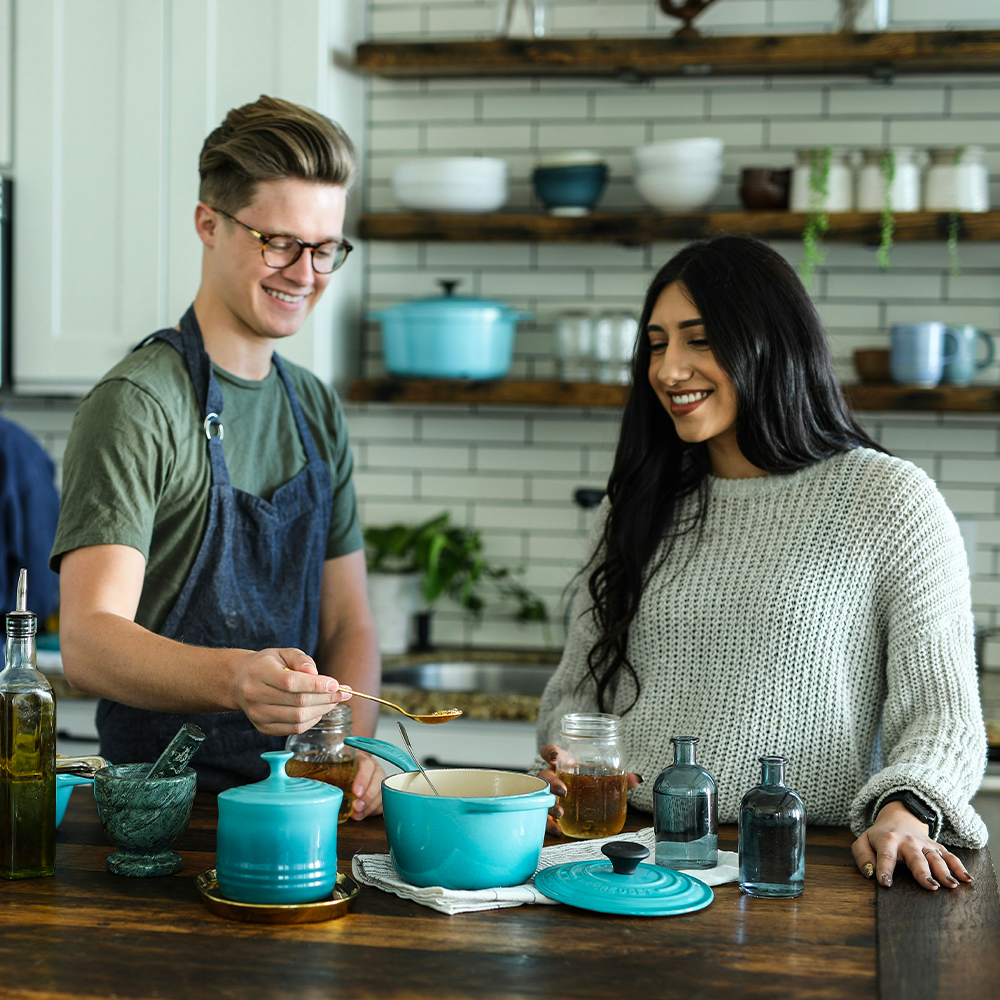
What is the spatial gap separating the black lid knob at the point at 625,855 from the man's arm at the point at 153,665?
14.0 inches

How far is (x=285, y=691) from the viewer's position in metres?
1.36

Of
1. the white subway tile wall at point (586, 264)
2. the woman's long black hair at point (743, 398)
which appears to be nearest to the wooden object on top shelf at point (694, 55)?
the white subway tile wall at point (586, 264)

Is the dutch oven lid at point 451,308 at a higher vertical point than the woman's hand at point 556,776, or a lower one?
higher

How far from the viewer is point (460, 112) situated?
3.68 m

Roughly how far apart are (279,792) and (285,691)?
0.11 m

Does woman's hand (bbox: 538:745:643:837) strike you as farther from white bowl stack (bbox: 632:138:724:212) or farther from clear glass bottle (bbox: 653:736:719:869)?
white bowl stack (bbox: 632:138:724:212)

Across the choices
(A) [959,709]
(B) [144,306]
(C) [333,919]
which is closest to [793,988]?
(C) [333,919]

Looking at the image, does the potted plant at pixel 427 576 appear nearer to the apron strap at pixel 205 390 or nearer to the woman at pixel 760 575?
the woman at pixel 760 575

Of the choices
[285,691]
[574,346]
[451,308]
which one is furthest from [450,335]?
[285,691]

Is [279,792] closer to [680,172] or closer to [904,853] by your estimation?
[904,853]

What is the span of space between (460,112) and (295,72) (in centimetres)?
57

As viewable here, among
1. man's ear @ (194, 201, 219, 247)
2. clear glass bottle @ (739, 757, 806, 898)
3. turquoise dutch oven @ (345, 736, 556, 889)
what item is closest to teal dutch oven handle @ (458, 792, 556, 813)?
turquoise dutch oven @ (345, 736, 556, 889)

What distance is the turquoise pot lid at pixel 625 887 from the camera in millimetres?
1324

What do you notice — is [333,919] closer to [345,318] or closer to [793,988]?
[793,988]
